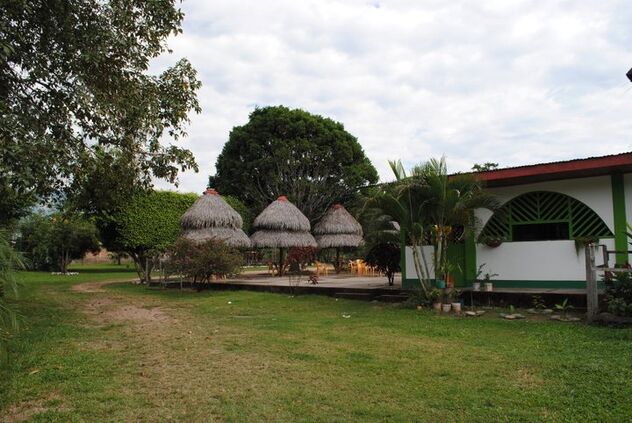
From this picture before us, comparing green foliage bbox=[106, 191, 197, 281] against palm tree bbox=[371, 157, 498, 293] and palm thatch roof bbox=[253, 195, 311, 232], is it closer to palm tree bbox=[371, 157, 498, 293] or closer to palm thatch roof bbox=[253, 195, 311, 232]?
palm thatch roof bbox=[253, 195, 311, 232]

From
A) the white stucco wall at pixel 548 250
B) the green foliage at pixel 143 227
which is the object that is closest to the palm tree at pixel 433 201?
the white stucco wall at pixel 548 250

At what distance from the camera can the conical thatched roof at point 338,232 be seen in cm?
2278

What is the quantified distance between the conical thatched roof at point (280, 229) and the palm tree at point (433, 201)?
11.0m

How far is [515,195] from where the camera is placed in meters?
10.6

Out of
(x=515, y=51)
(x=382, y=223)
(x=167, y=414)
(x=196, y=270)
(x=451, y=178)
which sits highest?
(x=515, y=51)

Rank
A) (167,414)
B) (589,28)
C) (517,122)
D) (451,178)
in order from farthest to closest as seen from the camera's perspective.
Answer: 1. (517,122)
2. (451,178)
3. (589,28)
4. (167,414)

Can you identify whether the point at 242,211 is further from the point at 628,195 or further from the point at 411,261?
the point at 628,195

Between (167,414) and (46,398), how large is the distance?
4.02 ft

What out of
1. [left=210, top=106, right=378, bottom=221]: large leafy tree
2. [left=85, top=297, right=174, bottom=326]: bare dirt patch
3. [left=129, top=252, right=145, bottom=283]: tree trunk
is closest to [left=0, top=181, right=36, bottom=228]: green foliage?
[left=85, top=297, right=174, bottom=326]: bare dirt patch

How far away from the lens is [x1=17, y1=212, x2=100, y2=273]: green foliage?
93.1 ft

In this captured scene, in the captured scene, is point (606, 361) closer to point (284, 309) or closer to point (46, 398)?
point (46, 398)

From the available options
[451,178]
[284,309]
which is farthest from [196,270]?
[451,178]

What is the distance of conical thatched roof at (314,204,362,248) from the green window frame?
39.2ft

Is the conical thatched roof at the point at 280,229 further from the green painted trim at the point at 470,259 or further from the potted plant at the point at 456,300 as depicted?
the potted plant at the point at 456,300
